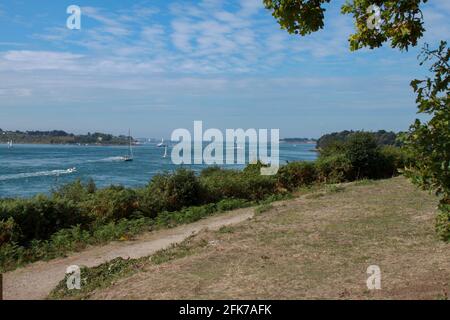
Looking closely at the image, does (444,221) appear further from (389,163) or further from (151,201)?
(389,163)

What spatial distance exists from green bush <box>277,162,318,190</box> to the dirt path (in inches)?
246

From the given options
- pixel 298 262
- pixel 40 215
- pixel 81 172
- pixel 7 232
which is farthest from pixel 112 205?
pixel 81 172

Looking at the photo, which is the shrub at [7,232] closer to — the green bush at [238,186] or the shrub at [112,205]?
the shrub at [112,205]

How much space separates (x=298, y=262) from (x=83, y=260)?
397cm

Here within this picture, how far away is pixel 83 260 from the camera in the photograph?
9188 millimetres

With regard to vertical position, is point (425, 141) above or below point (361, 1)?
below

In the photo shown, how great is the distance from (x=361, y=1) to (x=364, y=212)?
749 cm

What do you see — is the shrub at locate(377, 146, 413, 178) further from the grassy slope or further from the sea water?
the grassy slope

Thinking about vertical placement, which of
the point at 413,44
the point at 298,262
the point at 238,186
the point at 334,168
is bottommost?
the point at 298,262

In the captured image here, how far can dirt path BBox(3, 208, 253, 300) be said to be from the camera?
7.50 m

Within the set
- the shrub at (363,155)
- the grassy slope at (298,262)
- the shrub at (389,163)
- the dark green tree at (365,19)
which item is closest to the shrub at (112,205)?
the grassy slope at (298,262)
